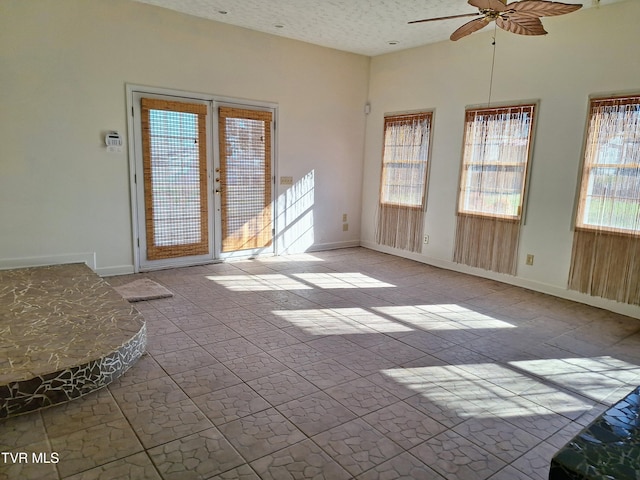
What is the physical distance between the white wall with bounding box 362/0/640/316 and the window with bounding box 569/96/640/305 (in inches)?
4.5

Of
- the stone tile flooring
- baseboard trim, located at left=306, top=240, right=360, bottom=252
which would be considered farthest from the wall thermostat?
baseboard trim, located at left=306, top=240, right=360, bottom=252

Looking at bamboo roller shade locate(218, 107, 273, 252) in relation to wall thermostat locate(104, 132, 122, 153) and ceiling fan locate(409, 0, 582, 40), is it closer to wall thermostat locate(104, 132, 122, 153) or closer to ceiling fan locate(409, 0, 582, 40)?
wall thermostat locate(104, 132, 122, 153)

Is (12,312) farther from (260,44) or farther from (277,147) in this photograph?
(260,44)

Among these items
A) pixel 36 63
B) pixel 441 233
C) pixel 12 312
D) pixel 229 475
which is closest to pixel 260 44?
pixel 36 63

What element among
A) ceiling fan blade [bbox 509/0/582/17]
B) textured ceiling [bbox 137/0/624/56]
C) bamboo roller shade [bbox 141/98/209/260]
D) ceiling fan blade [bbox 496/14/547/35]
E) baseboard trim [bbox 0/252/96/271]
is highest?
textured ceiling [bbox 137/0/624/56]

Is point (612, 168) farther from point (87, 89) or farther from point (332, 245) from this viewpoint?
point (87, 89)

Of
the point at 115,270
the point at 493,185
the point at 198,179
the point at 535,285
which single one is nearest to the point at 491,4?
the point at 493,185

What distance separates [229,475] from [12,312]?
7.53 ft

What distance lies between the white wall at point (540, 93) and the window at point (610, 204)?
0.11 meters

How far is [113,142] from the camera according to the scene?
189 inches

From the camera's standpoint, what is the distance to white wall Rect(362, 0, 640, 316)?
4.27 metres

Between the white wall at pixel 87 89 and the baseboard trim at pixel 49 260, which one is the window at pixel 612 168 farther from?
the baseboard trim at pixel 49 260

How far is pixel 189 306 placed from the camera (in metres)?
4.12

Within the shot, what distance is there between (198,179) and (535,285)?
438cm
